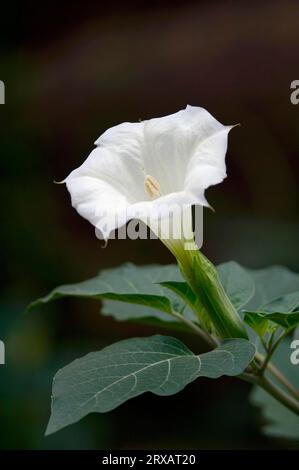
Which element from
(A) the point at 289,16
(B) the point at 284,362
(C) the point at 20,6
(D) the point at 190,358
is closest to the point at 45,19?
(C) the point at 20,6

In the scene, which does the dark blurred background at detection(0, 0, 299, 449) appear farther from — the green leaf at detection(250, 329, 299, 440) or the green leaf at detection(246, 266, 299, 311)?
the green leaf at detection(246, 266, 299, 311)

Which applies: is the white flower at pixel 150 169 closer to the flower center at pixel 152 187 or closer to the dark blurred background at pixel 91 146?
the flower center at pixel 152 187

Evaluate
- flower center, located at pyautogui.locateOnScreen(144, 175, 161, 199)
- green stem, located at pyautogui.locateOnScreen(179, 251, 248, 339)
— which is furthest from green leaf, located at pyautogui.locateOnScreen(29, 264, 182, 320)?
flower center, located at pyautogui.locateOnScreen(144, 175, 161, 199)

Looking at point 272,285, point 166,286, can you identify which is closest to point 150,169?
point 166,286

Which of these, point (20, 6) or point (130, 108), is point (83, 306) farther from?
point (20, 6)

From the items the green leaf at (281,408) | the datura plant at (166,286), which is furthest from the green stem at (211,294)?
the green leaf at (281,408)

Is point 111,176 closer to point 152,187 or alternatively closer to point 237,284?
point 152,187
